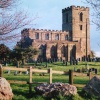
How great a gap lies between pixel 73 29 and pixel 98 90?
312ft

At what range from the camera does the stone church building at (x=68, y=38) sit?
97500 millimetres

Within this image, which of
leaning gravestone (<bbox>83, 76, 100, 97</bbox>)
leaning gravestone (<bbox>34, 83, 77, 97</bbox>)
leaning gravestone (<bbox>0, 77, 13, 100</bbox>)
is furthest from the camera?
leaning gravestone (<bbox>83, 76, 100, 97</bbox>)

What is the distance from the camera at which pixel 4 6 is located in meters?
14.5

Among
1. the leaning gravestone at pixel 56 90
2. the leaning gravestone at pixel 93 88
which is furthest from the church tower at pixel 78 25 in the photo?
the leaning gravestone at pixel 56 90

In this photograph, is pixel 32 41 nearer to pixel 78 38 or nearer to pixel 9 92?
pixel 78 38

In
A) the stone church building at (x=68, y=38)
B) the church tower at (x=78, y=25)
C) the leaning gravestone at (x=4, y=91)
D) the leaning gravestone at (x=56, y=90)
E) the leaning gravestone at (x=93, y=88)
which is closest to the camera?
the leaning gravestone at (x=4, y=91)

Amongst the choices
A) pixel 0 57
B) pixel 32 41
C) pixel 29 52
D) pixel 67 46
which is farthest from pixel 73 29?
pixel 0 57

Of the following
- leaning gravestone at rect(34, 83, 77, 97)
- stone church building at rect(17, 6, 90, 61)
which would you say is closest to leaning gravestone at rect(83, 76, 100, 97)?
leaning gravestone at rect(34, 83, 77, 97)

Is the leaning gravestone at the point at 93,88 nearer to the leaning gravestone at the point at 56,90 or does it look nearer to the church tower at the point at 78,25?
the leaning gravestone at the point at 56,90

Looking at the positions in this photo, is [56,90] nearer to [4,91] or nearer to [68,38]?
[4,91]

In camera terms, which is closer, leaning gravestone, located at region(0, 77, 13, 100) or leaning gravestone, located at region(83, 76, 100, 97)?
leaning gravestone, located at region(0, 77, 13, 100)

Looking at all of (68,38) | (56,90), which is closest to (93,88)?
(56,90)

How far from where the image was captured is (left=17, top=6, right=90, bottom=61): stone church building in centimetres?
9750

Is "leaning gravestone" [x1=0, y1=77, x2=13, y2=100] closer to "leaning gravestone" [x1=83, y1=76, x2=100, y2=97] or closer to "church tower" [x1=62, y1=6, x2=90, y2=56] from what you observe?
"leaning gravestone" [x1=83, y1=76, x2=100, y2=97]
